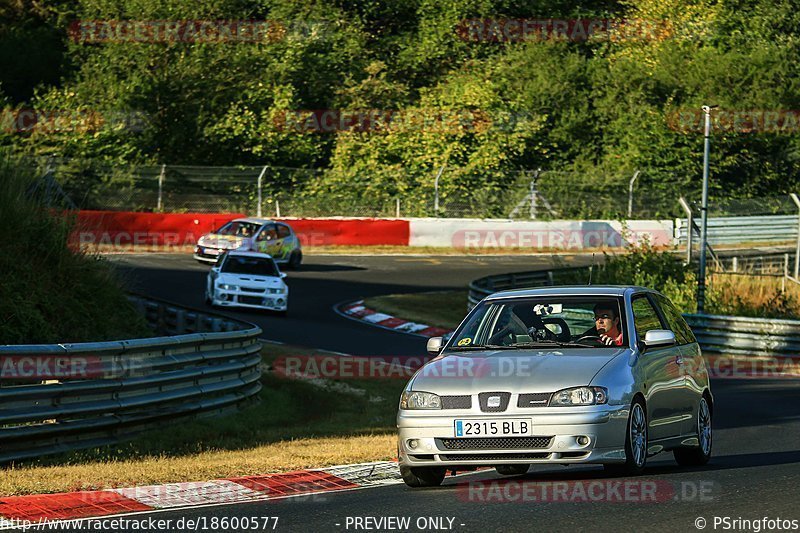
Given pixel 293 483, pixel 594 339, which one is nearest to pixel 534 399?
pixel 594 339

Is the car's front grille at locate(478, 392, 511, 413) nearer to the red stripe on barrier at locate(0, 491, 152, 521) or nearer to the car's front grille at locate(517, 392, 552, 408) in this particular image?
the car's front grille at locate(517, 392, 552, 408)

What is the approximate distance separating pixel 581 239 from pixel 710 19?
19122 millimetres

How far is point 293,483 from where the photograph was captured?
10.5 m

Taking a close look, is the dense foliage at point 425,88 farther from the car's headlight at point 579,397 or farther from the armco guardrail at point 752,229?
the car's headlight at point 579,397

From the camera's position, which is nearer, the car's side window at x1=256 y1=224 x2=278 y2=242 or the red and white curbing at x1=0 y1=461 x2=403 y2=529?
the red and white curbing at x1=0 y1=461 x2=403 y2=529

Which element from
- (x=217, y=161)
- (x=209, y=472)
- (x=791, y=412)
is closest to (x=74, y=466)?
(x=209, y=472)

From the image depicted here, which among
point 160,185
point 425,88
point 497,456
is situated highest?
point 425,88

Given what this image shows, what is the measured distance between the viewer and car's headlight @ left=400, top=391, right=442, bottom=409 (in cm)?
986

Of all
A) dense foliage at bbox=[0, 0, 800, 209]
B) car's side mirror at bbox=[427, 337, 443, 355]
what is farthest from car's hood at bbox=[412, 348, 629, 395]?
dense foliage at bbox=[0, 0, 800, 209]

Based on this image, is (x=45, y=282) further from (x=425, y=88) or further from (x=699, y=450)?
(x=425, y=88)

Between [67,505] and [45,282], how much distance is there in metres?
9.87

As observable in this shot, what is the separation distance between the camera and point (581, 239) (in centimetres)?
4697

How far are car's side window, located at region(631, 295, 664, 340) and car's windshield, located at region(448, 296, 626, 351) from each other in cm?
17

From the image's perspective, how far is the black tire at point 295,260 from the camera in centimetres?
3859
